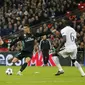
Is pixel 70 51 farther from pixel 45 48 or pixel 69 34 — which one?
pixel 45 48

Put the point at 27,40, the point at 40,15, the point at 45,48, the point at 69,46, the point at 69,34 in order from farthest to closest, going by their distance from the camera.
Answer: the point at 40,15, the point at 45,48, the point at 27,40, the point at 69,46, the point at 69,34

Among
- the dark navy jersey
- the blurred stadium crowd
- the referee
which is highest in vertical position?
the blurred stadium crowd

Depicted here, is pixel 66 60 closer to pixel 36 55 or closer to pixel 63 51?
pixel 36 55

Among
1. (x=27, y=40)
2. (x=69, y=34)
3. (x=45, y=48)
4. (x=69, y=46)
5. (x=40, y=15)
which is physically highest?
(x=40, y=15)

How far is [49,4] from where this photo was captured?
107 feet

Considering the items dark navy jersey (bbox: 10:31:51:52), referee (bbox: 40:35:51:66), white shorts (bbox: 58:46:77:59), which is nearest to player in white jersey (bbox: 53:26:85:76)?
white shorts (bbox: 58:46:77:59)

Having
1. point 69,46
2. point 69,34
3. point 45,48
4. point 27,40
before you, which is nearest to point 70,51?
point 69,46

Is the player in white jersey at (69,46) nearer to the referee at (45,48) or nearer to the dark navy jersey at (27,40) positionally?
the dark navy jersey at (27,40)

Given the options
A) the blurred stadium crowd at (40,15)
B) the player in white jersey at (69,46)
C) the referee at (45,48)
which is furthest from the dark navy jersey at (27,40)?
the blurred stadium crowd at (40,15)

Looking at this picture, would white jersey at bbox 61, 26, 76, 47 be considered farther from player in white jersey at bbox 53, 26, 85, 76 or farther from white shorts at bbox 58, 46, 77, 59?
white shorts at bbox 58, 46, 77, 59

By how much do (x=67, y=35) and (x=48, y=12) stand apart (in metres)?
15.4

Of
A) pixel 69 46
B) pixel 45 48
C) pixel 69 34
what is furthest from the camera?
pixel 45 48

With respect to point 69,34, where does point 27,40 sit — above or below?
below

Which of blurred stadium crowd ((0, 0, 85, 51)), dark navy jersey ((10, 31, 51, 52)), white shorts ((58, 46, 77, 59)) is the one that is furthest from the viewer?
blurred stadium crowd ((0, 0, 85, 51))
